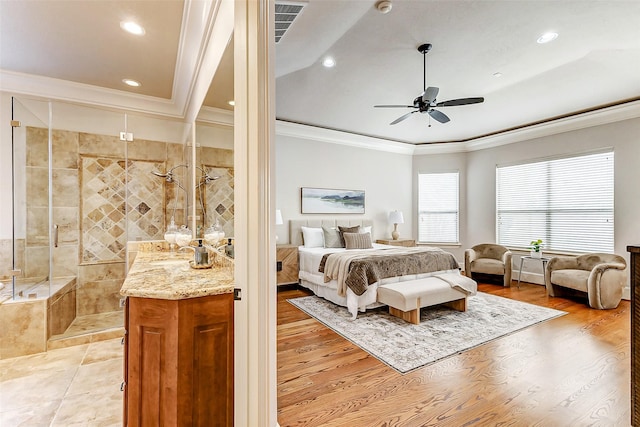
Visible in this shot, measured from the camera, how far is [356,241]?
16.0ft

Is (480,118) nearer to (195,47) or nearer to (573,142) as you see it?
(573,142)

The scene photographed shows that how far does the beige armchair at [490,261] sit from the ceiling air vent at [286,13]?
4.94 m

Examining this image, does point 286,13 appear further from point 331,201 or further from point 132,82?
point 331,201

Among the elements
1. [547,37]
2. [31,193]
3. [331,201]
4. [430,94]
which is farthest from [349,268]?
[31,193]

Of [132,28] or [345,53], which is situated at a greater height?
[345,53]

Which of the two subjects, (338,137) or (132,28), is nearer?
(132,28)

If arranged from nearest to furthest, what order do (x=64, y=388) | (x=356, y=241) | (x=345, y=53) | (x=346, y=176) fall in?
(x=64, y=388)
(x=345, y=53)
(x=356, y=241)
(x=346, y=176)

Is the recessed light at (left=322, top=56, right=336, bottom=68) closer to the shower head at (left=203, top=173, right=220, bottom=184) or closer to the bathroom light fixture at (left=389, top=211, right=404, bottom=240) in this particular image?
the shower head at (left=203, top=173, right=220, bottom=184)

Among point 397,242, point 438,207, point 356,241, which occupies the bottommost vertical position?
point 397,242

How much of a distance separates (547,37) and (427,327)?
121 inches

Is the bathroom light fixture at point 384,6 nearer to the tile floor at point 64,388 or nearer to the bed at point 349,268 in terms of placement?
the bed at point 349,268

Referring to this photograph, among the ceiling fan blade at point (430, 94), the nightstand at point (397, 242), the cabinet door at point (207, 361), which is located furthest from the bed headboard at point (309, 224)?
the cabinet door at point (207, 361)

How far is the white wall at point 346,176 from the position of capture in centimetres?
527

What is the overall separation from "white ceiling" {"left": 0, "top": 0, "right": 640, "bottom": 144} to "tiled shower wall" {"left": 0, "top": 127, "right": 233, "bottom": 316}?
619mm
